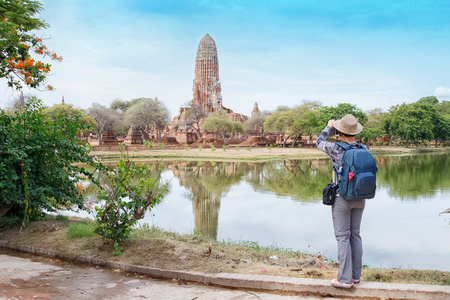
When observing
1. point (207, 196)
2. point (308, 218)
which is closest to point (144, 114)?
point (207, 196)

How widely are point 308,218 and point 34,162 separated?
6.79m

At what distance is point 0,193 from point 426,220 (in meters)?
9.69

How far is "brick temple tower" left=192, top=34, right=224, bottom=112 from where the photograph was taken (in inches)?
3447

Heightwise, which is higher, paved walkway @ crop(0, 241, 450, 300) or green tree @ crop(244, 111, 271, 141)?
green tree @ crop(244, 111, 271, 141)

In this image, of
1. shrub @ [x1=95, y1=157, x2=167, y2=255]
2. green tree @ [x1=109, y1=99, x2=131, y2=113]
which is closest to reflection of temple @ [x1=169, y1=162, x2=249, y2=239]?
shrub @ [x1=95, y1=157, x2=167, y2=255]

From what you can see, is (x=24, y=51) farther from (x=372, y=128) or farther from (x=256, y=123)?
(x=256, y=123)

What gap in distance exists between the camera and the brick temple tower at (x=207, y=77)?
287 feet

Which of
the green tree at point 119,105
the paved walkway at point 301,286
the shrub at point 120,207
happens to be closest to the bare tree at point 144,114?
the green tree at point 119,105

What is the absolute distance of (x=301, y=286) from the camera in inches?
159

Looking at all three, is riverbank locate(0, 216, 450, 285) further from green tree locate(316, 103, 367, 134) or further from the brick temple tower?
the brick temple tower

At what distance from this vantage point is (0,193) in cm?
599

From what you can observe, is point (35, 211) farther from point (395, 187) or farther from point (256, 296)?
point (395, 187)

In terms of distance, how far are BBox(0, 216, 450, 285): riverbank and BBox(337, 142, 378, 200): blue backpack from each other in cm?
124

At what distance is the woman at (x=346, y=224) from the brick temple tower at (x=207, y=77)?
83538 millimetres
